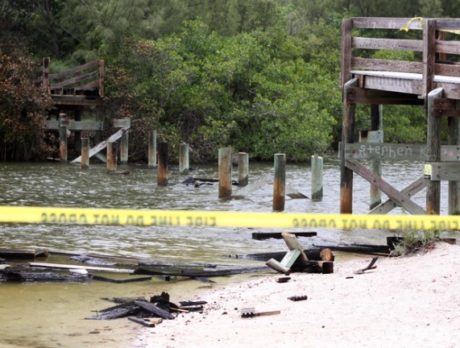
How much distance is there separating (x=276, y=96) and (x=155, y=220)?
98.2 feet

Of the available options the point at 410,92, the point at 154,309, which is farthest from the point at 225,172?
the point at 154,309

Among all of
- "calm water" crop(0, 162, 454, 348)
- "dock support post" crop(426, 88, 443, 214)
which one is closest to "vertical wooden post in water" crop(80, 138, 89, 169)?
"calm water" crop(0, 162, 454, 348)

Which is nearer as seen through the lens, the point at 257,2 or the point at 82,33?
Result: the point at 82,33

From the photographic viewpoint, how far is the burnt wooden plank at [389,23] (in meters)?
16.2

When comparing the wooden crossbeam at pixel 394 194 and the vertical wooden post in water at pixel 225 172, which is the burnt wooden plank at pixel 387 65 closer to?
the wooden crossbeam at pixel 394 194

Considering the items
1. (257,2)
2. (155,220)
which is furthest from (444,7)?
(155,220)

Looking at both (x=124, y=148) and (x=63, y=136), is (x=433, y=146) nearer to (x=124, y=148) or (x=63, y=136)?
(x=124, y=148)

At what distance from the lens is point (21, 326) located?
1045 cm

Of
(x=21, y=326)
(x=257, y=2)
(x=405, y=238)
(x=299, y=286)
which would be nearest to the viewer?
(x=21, y=326)

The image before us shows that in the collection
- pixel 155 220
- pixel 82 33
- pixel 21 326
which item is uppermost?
pixel 82 33

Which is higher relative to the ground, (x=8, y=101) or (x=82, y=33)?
(x=82, y=33)

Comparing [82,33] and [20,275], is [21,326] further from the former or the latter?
[82,33]

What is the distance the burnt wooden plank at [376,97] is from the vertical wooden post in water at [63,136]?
59.3 ft

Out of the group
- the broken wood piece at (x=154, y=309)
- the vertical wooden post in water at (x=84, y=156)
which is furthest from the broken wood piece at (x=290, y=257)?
the vertical wooden post in water at (x=84, y=156)
